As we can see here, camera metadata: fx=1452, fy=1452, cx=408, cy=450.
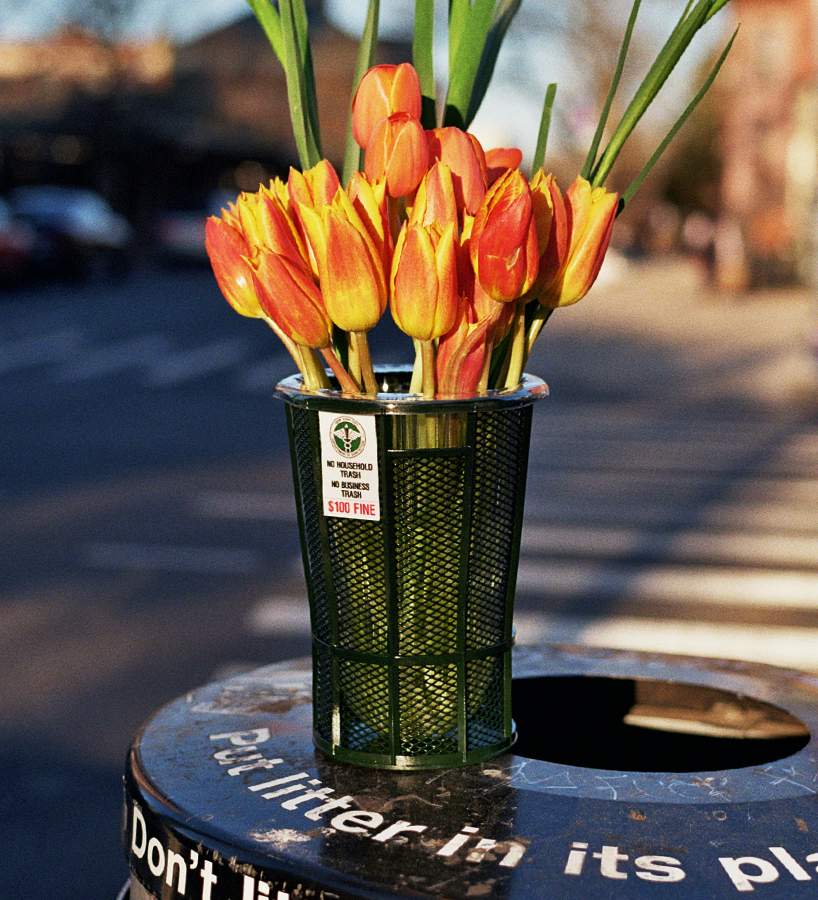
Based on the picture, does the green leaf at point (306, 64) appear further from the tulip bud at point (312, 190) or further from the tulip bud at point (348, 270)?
the tulip bud at point (348, 270)

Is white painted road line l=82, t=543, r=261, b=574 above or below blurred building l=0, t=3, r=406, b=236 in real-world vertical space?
below

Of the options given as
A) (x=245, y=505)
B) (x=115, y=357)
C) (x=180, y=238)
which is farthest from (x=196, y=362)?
(x=180, y=238)

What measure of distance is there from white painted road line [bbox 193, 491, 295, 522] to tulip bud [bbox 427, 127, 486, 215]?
6.09 m

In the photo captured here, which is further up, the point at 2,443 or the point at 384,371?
the point at 384,371

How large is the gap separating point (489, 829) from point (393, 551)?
37 centimetres

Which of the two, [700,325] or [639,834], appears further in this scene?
[700,325]

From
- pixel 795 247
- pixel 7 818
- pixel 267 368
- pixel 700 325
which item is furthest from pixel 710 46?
pixel 7 818

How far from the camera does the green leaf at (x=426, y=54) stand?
2.00 metres

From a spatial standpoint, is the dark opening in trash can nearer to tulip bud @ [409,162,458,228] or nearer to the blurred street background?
tulip bud @ [409,162,458,228]

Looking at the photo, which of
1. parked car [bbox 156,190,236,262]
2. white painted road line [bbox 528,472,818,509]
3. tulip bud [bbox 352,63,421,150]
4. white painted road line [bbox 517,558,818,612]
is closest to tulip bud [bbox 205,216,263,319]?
tulip bud [bbox 352,63,421,150]

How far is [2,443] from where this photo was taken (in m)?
10.4

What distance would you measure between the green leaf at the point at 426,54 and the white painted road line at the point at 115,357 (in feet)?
41.2

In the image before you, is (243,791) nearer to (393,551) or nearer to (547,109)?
(393,551)

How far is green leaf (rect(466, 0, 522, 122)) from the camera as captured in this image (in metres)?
2.09
